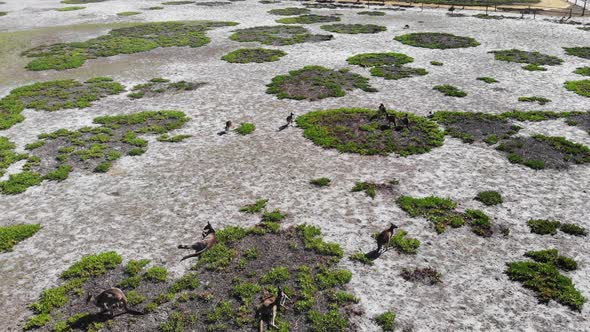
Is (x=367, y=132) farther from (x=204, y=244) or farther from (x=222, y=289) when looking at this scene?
(x=222, y=289)

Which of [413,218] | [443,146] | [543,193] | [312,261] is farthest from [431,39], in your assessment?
[312,261]

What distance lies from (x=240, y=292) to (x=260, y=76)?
2601 cm

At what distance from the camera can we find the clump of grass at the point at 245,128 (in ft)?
84.4

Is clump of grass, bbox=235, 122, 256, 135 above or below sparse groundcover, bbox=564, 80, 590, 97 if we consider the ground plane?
below


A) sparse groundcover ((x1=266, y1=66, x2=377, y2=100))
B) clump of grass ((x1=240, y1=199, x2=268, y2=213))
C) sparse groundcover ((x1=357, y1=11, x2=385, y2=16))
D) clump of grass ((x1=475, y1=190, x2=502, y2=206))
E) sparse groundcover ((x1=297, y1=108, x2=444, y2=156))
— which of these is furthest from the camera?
sparse groundcover ((x1=357, y1=11, x2=385, y2=16))

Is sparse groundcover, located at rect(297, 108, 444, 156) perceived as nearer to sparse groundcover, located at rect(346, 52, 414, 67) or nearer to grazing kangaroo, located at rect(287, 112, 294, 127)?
grazing kangaroo, located at rect(287, 112, 294, 127)

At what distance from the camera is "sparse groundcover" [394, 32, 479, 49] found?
4503 cm

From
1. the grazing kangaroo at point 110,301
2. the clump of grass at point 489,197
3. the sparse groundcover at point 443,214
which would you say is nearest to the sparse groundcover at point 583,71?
the clump of grass at point 489,197

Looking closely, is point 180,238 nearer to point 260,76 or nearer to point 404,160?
point 404,160

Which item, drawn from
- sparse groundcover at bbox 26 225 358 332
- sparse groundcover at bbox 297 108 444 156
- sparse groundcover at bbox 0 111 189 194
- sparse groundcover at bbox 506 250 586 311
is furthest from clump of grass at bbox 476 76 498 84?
sparse groundcover at bbox 26 225 358 332

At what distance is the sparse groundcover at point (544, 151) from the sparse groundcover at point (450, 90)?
7.91 metres

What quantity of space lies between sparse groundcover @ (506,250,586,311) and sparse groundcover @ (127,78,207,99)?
87.7 ft

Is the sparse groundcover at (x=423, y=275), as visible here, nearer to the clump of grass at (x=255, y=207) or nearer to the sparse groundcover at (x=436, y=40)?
the clump of grass at (x=255, y=207)

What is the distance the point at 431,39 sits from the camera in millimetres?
47938
